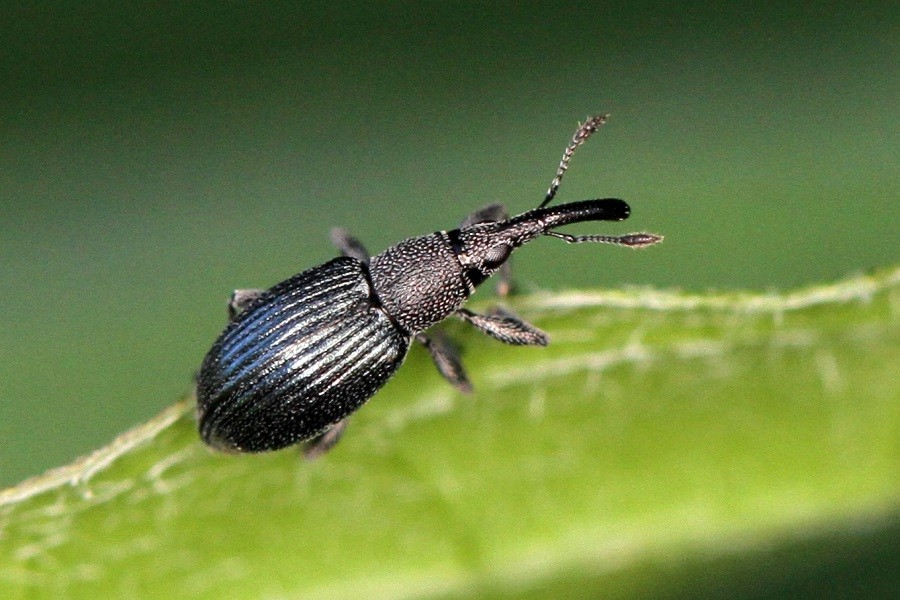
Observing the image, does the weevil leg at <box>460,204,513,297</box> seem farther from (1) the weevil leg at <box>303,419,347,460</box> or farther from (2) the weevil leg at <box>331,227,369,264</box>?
(1) the weevil leg at <box>303,419,347,460</box>

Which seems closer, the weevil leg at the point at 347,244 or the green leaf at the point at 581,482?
the green leaf at the point at 581,482

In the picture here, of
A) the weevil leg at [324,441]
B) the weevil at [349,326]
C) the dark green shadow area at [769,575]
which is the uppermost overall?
the weevil at [349,326]

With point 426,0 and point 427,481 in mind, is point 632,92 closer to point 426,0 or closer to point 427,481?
point 426,0

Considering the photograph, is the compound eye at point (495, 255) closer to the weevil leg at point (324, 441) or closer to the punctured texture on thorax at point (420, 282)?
the punctured texture on thorax at point (420, 282)

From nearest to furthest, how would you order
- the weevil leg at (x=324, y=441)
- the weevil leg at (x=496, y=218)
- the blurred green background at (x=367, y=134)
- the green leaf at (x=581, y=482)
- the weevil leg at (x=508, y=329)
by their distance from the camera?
the green leaf at (x=581, y=482)
the weevil leg at (x=508, y=329)
the weevil leg at (x=324, y=441)
the weevil leg at (x=496, y=218)
the blurred green background at (x=367, y=134)

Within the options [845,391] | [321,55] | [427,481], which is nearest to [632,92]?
[321,55]

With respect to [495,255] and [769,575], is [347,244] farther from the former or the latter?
[769,575]

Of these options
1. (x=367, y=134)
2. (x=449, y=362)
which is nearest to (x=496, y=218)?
(x=367, y=134)

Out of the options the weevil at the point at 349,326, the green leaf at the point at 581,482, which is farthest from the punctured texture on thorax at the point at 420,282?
the green leaf at the point at 581,482

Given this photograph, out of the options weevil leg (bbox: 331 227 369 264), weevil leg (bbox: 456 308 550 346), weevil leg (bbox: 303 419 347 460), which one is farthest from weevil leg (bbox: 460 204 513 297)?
weevil leg (bbox: 303 419 347 460)
